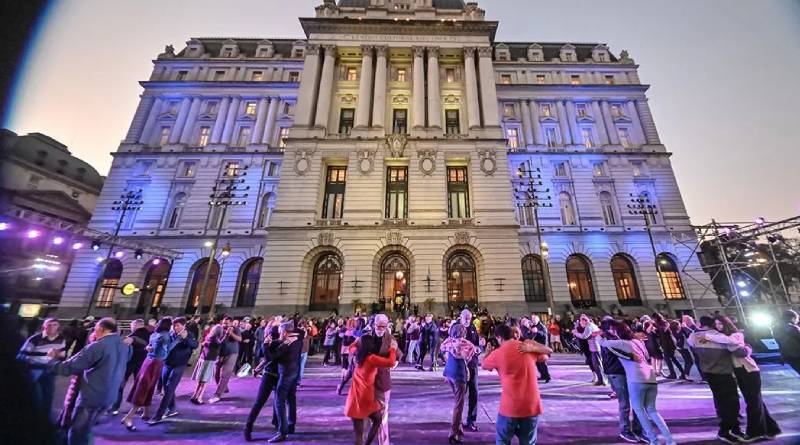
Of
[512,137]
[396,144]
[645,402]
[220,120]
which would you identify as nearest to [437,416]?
[645,402]

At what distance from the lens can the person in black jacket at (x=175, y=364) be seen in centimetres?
612

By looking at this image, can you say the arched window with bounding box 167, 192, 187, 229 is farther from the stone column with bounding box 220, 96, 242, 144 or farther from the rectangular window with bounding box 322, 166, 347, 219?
the rectangular window with bounding box 322, 166, 347, 219

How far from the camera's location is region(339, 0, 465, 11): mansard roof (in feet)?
107

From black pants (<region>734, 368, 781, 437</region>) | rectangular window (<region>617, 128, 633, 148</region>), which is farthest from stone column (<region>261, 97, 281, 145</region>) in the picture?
rectangular window (<region>617, 128, 633, 148</region>)

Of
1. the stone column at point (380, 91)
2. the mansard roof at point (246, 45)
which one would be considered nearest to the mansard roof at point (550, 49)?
the stone column at point (380, 91)

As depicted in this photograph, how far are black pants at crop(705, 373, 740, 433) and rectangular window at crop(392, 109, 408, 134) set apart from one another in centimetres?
2561

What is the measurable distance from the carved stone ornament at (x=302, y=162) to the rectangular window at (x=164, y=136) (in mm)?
17503

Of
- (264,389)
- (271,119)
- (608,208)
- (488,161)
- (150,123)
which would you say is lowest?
(264,389)

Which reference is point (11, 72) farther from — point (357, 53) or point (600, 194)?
point (600, 194)

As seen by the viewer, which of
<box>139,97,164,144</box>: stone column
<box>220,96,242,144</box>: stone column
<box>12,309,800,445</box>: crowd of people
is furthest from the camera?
<box>220,96,242,144</box>: stone column

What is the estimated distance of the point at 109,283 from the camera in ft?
84.7

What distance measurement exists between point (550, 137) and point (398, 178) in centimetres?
1903

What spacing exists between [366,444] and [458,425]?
5.24 feet

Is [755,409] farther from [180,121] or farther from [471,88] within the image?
[180,121]
